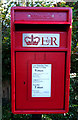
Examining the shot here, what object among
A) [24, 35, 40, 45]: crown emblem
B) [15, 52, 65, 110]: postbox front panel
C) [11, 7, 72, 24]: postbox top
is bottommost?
[15, 52, 65, 110]: postbox front panel

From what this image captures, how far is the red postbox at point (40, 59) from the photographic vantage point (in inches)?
60.3

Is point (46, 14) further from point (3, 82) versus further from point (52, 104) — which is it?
point (3, 82)

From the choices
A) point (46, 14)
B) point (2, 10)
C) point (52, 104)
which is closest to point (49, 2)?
point (2, 10)

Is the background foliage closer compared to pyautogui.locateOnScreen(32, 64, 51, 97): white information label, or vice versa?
pyautogui.locateOnScreen(32, 64, 51, 97): white information label

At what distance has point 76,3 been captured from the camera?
9.09 feet

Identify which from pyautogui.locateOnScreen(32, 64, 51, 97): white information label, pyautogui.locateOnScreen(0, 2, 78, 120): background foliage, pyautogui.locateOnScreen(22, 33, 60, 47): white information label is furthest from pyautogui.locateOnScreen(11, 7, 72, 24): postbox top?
pyautogui.locateOnScreen(0, 2, 78, 120): background foliage

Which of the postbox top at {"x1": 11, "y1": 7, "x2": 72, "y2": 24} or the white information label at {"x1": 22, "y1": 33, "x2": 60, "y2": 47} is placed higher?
the postbox top at {"x1": 11, "y1": 7, "x2": 72, "y2": 24}

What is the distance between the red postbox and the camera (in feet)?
5.02

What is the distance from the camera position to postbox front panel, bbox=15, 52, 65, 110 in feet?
5.19

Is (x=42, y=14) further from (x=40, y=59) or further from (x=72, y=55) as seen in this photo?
(x=72, y=55)

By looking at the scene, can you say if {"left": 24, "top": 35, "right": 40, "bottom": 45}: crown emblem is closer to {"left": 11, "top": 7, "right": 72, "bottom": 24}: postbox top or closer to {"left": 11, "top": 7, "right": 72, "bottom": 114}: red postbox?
{"left": 11, "top": 7, "right": 72, "bottom": 114}: red postbox

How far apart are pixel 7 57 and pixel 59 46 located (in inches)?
61.5

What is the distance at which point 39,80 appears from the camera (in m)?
1.63

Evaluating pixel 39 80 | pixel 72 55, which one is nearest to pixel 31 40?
pixel 39 80
